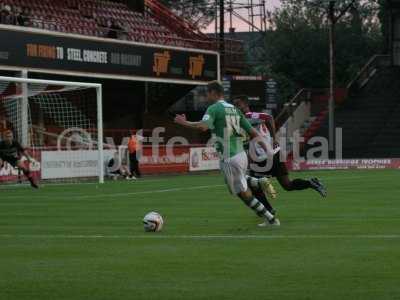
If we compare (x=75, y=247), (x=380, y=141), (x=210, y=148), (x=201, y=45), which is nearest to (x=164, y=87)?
(x=201, y=45)

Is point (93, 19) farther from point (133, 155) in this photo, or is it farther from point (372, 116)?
point (372, 116)

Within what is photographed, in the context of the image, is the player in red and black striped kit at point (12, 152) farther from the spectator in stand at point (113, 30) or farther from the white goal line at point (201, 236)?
the white goal line at point (201, 236)

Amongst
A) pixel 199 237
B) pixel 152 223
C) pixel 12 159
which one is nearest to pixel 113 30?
pixel 12 159

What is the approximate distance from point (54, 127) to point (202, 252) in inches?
1054

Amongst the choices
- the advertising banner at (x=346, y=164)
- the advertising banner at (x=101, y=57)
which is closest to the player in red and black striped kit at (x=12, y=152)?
the advertising banner at (x=101, y=57)

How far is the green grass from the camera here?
9.48 metres

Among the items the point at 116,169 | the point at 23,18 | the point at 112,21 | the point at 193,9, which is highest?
the point at 193,9

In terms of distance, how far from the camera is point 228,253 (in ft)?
39.7

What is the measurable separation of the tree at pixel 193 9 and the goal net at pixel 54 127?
3936 centimetres

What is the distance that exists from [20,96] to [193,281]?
2516cm

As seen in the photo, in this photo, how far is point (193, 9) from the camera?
83000 millimetres

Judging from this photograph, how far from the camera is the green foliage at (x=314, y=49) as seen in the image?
76688 mm

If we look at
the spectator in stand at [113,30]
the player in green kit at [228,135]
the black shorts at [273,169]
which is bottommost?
the black shorts at [273,169]

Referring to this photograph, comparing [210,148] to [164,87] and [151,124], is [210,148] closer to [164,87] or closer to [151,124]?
[151,124]
